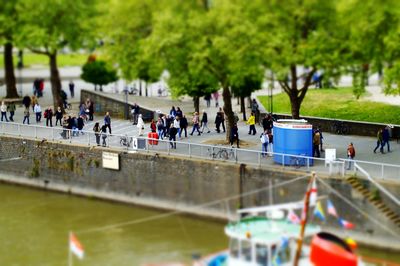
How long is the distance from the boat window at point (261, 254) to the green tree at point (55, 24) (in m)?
23.5

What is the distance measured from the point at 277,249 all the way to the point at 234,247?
1.49 metres

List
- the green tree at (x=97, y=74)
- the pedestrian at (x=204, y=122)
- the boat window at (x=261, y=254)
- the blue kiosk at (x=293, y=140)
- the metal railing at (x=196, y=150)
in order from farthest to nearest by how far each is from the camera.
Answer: the green tree at (x=97, y=74)
the pedestrian at (x=204, y=122)
the blue kiosk at (x=293, y=140)
the metal railing at (x=196, y=150)
the boat window at (x=261, y=254)

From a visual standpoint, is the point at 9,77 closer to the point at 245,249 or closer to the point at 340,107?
the point at 340,107

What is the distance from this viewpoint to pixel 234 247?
3078 cm

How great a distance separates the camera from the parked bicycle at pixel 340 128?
47.3 meters

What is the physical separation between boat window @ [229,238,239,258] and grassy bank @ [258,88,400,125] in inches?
778

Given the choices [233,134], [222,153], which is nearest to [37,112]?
[233,134]

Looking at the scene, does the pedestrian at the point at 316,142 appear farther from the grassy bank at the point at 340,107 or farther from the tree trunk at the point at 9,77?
the tree trunk at the point at 9,77

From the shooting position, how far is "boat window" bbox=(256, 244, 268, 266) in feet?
98.6

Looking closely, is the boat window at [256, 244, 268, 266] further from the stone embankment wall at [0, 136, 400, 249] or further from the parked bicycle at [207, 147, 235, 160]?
the parked bicycle at [207, 147, 235, 160]

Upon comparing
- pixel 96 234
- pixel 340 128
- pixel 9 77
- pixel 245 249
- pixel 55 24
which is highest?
pixel 55 24

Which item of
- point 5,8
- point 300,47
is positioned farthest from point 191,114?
point 300,47

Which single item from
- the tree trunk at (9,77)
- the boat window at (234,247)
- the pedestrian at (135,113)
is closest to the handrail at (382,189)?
the boat window at (234,247)

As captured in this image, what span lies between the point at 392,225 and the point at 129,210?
40.4 feet
